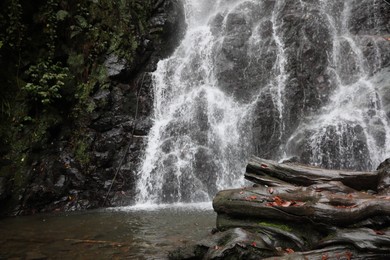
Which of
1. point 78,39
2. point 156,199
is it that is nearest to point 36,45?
point 78,39

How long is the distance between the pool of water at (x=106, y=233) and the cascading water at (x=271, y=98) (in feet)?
8.28

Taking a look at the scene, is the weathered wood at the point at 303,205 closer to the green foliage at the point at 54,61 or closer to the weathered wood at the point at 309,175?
the weathered wood at the point at 309,175

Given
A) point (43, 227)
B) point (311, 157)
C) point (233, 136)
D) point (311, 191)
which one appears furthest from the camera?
point (233, 136)

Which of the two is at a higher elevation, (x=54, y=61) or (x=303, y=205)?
(x=54, y=61)

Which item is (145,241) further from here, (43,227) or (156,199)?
(156,199)

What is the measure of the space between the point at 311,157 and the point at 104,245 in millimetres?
7200

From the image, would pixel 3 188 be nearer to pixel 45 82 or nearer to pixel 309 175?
pixel 45 82

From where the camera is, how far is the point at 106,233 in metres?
6.93

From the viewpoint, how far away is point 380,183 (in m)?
5.17

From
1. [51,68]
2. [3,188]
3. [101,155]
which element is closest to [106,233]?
[3,188]

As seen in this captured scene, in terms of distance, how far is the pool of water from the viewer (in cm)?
566

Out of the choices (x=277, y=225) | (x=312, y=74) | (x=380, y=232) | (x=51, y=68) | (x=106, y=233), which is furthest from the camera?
(x=312, y=74)

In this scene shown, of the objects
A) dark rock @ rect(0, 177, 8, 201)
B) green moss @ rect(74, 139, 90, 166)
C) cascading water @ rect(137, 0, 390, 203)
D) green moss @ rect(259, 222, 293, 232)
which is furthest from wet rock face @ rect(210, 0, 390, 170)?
dark rock @ rect(0, 177, 8, 201)

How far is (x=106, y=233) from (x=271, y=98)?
26.6 ft
